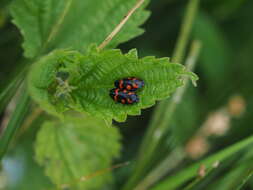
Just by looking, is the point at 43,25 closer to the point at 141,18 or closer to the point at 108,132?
the point at 141,18

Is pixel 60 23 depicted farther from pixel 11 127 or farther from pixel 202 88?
pixel 202 88

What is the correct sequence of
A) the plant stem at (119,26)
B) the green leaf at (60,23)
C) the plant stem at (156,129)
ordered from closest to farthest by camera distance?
the plant stem at (119,26) → the green leaf at (60,23) → the plant stem at (156,129)

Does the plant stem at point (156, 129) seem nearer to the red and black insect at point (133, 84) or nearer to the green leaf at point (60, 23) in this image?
the green leaf at point (60, 23)

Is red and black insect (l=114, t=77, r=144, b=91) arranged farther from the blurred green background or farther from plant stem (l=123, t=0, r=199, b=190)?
the blurred green background

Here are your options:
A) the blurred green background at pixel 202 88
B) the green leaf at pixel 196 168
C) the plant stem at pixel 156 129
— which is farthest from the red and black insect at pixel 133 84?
the blurred green background at pixel 202 88

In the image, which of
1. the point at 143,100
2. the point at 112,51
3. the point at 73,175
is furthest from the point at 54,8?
the point at 73,175
